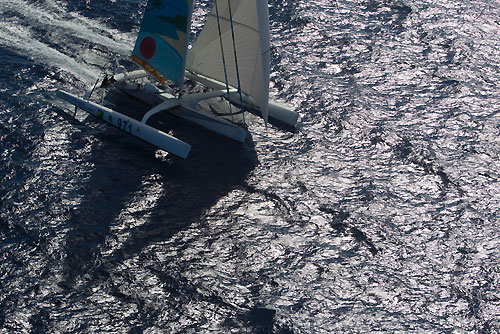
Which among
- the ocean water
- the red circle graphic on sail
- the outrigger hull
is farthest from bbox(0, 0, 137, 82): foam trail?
the red circle graphic on sail

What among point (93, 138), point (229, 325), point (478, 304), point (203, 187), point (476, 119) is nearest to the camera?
point (229, 325)

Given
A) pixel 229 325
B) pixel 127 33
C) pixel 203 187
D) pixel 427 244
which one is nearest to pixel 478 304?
pixel 427 244

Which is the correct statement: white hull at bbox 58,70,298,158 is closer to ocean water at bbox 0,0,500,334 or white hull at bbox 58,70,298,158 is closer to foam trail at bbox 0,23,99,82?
ocean water at bbox 0,0,500,334

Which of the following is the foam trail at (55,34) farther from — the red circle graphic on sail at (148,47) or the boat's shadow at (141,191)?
the boat's shadow at (141,191)

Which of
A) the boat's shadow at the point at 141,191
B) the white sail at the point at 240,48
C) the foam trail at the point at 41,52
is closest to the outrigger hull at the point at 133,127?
the boat's shadow at the point at 141,191

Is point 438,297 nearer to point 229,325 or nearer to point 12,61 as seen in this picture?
point 229,325

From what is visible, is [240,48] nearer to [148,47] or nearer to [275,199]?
[148,47]

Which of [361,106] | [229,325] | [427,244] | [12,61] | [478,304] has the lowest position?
[229,325]

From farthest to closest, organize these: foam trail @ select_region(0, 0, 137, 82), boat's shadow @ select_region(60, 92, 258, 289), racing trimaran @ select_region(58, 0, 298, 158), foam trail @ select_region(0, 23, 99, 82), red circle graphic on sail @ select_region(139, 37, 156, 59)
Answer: foam trail @ select_region(0, 0, 137, 82) → foam trail @ select_region(0, 23, 99, 82) → red circle graphic on sail @ select_region(139, 37, 156, 59) → racing trimaran @ select_region(58, 0, 298, 158) → boat's shadow @ select_region(60, 92, 258, 289)
